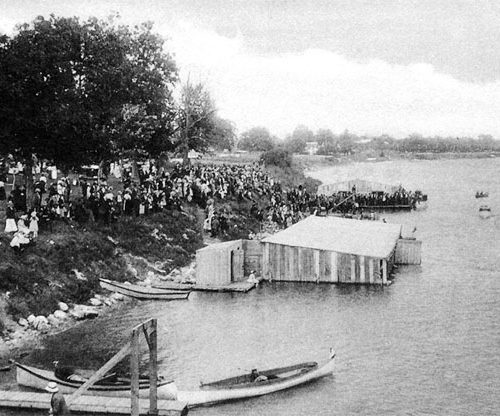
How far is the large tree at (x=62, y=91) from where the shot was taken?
39719 millimetres

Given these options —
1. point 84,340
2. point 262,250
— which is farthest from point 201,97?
point 84,340

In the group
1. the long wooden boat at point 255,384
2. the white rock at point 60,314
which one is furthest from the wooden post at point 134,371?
the white rock at point 60,314

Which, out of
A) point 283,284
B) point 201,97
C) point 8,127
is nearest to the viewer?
point 8,127

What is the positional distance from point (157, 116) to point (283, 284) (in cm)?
2393

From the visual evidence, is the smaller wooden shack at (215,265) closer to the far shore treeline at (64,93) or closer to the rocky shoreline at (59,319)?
the rocky shoreline at (59,319)

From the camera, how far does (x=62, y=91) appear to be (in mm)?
41531

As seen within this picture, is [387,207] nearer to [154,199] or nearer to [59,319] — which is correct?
[154,199]

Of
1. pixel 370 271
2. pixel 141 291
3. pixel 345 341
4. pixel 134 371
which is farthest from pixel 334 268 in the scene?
pixel 134 371

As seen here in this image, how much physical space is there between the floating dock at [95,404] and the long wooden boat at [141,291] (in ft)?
50.0

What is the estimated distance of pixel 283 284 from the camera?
44438 millimetres

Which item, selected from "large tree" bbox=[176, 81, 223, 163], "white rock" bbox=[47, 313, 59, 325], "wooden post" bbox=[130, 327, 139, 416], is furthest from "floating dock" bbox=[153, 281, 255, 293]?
"large tree" bbox=[176, 81, 223, 163]

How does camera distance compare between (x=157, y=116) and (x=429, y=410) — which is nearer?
(x=429, y=410)

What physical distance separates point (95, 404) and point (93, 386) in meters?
1.02

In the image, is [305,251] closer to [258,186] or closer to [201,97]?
[258,186]
